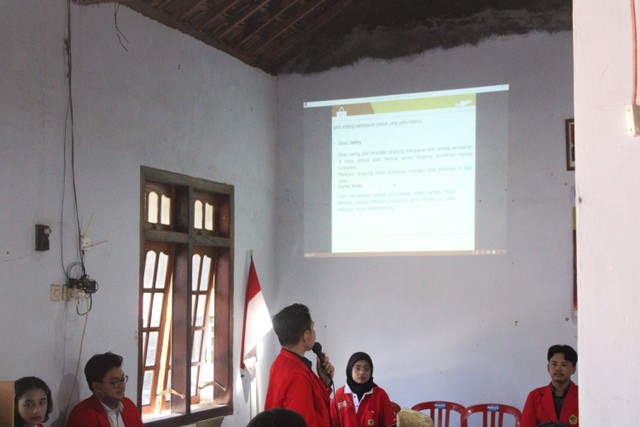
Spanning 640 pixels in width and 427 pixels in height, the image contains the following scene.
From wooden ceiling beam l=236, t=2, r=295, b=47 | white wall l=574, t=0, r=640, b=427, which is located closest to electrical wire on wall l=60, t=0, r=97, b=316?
wooden ceiling beam l=236, t=2, r=295, b=47

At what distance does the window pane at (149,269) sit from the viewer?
490 cm

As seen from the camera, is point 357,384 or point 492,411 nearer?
point 357,384

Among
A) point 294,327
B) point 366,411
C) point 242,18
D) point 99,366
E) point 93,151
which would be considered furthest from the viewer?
point 242,18

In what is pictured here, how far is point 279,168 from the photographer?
6.37 metres

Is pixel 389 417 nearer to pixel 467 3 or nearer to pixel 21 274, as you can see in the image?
pixel 21 274

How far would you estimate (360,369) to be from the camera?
4.98m

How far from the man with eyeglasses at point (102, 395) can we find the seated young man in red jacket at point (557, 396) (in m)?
2.44

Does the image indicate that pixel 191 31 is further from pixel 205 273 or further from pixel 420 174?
pixel 420 174

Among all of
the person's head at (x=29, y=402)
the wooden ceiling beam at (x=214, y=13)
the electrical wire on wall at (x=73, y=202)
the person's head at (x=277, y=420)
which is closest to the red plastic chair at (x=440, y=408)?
the electrical wire on wall at (x=73, y=202)

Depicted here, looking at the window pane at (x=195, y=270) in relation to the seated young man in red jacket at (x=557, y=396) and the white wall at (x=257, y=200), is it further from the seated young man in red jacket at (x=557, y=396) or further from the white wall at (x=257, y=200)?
the seated young man in red jacket at (x=557, y=396)

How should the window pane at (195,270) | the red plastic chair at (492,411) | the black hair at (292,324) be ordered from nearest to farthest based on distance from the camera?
1. the black hair at (292,324)
2. the red plastic chair at (492,411)
3. the window pane at (195,270)

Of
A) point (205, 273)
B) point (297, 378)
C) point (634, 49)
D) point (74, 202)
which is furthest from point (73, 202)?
point (634, 49)

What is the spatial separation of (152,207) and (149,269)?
1.27 ft

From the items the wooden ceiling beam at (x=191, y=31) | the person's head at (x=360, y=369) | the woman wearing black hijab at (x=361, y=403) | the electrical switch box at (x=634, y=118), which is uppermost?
the wooden ceiling beam at (x=191, y=31)
